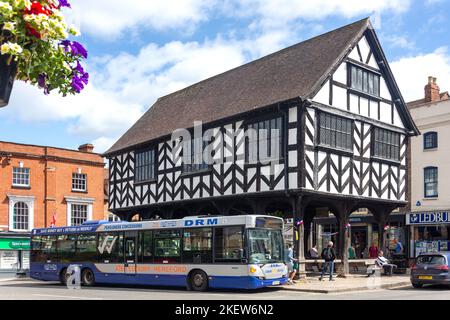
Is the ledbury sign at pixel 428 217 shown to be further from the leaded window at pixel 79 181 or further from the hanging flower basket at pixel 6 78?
the hanging flower basket at pixel 6 78

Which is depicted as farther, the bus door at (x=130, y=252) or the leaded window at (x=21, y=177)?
the leaded window at (x=21, y=177)

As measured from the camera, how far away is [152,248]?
838 inches

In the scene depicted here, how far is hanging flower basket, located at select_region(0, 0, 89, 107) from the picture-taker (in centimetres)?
366

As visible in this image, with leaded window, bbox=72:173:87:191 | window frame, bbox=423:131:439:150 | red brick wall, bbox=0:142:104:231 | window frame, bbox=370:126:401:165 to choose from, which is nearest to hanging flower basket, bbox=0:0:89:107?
window frame, bbox=370:126:401:165

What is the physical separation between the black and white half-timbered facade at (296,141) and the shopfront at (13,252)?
1193 centimetres

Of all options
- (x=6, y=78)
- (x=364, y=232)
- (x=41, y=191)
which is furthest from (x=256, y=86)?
(x=6, y=78)

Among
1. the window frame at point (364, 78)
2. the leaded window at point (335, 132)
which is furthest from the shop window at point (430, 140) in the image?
the leaded window at point (335, 132)

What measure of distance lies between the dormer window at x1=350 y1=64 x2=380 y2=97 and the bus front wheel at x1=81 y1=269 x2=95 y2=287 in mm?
13358

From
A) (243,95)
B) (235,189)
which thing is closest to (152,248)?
(235,189)

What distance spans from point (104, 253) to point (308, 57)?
12.3 m

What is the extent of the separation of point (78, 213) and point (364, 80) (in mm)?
24315

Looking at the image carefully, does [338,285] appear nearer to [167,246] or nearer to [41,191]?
[167,246]

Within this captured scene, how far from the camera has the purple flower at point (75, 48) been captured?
4176 mm
